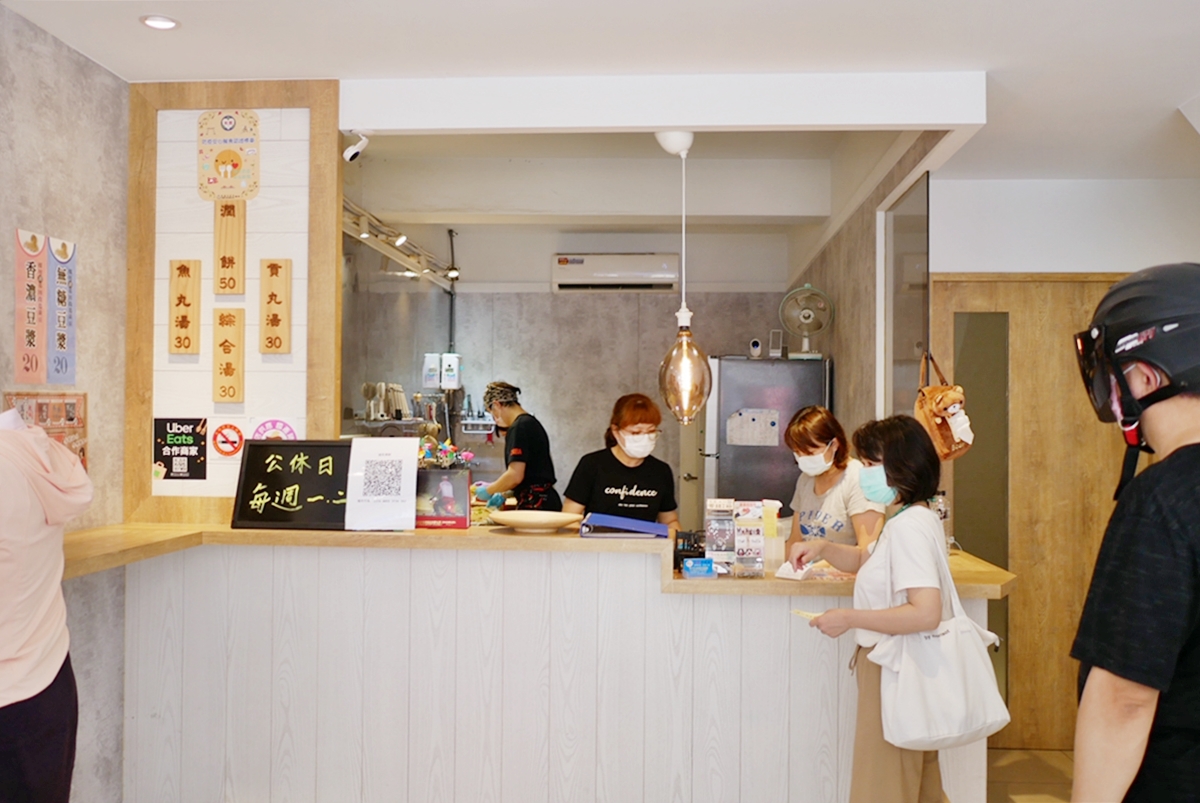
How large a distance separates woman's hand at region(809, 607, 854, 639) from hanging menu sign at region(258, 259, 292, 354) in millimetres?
2215

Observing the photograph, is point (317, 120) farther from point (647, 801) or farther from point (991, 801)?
point (991, 801)

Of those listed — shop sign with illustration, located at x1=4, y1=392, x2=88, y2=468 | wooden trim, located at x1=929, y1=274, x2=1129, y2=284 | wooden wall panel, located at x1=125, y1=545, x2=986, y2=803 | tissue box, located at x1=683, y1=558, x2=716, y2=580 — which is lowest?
wooden wall panel, located at x1=125, y1=545, x2=986, y2=803

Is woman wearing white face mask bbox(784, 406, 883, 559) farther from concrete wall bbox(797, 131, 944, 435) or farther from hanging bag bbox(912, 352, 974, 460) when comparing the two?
concrete wall bbox(797, 131, 944, 435)

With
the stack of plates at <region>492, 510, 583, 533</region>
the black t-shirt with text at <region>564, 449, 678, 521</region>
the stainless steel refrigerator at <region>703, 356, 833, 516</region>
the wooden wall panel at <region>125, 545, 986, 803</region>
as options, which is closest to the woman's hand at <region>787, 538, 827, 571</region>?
the wooden wall panel at <region>125, 545, 986, 803</region>

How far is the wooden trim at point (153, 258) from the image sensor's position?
134 inches

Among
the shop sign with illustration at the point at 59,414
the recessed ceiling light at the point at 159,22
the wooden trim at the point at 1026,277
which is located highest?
the recessed ceiling light at the point at 159,22

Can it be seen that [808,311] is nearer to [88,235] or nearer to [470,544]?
[470,544]

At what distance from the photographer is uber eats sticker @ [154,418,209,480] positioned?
3.44 meters

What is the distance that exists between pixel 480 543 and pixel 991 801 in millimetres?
2594

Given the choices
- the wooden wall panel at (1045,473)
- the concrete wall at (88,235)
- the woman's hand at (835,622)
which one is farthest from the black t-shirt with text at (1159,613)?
the wooden wall panel at (1045,473)

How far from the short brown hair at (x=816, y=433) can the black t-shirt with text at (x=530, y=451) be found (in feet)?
5.57

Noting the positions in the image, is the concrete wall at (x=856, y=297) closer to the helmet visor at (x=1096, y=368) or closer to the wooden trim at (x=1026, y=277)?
the wooden trim at (x=1026, y=277)

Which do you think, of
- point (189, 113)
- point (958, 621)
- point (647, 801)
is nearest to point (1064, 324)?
point (958, 621)

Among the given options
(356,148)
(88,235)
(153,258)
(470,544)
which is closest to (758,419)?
(470,544)
